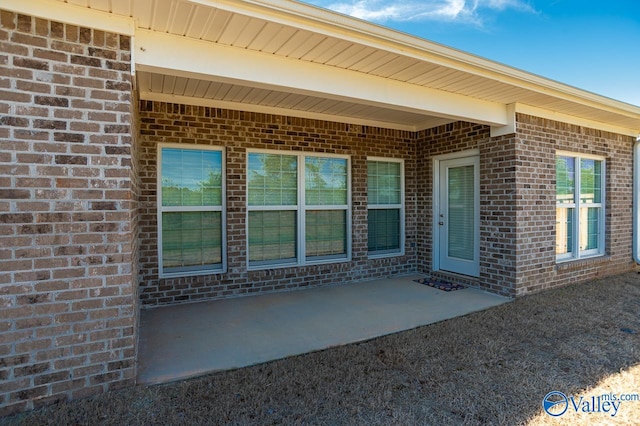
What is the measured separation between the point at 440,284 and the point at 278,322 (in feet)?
10.1

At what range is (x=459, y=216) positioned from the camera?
625 centimetres

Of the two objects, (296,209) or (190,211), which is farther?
(296,209)

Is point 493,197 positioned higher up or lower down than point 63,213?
higher up

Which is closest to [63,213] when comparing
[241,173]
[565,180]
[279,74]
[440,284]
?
[279,74]

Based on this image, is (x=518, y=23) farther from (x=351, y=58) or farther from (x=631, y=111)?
(x=351, y=58)

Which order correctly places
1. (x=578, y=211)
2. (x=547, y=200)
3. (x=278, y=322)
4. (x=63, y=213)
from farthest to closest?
(x=578, y=211) → (x=547, y=200) → (x=278, y=322) → (x=63, y=213)

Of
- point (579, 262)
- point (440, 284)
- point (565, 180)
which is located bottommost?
point (440, 284)

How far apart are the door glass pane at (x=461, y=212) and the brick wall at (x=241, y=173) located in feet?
3.35

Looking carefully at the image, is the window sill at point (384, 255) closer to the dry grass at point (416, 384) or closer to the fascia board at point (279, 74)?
the dry grass at point (416, 384)

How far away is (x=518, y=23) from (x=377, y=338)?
6476 mm

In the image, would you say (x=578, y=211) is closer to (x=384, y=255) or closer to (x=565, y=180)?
(x=565, y=180)

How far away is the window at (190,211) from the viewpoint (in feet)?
16.3

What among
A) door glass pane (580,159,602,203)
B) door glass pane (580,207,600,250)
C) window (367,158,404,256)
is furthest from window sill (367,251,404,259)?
door glass pane (580,159,602,203)

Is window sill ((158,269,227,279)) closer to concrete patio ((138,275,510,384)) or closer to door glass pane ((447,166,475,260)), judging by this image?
concrete patio ((138,275,510,384))
